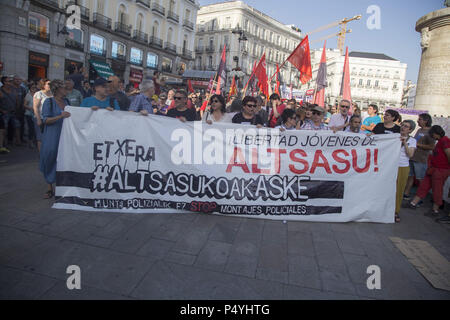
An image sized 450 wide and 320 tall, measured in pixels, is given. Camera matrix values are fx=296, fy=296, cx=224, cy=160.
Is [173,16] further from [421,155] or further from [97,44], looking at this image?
[421,155]

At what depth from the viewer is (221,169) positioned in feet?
14.2

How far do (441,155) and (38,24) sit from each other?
24920 mm

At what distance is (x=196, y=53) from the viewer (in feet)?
187

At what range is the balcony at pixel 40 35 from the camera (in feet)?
66.3

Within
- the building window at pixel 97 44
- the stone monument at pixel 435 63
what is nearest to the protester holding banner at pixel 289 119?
the stone monument at pixel 435 63

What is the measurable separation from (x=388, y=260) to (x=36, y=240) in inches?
155

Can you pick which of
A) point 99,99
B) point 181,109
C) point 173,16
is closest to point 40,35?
point 173,16

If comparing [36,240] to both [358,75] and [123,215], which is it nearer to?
[123,215]

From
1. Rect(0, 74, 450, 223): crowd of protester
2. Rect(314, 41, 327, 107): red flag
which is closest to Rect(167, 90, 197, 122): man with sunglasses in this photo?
Rect(0, 74, 450, 223): crowd of protester

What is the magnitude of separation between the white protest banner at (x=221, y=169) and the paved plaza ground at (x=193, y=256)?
199mm

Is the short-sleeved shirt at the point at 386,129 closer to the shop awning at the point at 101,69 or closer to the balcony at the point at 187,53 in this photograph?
the shop awning at the point at 101,69

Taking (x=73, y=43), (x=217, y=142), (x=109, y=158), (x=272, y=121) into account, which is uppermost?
(x=73, y=43)
